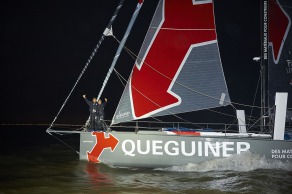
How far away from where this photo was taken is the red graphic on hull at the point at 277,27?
12812 millimetres

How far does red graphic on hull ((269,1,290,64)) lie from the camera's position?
12812 millimetres

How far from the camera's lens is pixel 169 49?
11633 millimetres

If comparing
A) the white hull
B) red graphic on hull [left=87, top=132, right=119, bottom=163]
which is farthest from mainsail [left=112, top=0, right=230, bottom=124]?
the white hull

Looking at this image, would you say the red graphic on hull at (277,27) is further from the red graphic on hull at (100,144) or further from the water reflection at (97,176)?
the water reflection at (97,176)

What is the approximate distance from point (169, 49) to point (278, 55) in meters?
4.64

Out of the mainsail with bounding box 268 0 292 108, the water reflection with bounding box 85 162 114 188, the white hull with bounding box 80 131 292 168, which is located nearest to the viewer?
the water reflection with bounding box 85 162 114 188

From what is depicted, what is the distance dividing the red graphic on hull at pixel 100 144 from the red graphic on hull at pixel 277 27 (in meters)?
7.31

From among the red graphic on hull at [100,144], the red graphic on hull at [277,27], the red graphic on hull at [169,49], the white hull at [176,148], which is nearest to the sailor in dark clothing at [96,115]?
the red graphic on hull at [100,144]

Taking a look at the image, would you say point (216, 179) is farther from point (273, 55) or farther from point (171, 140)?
point (273, 55)

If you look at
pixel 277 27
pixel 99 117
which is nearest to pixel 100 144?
pixel 99 117

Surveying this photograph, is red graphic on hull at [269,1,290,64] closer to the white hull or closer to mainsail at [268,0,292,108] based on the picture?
mainsail at [268,0,292,108]

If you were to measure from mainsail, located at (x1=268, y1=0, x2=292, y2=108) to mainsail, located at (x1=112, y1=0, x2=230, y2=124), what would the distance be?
2630 millimetres

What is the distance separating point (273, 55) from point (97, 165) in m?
8.15

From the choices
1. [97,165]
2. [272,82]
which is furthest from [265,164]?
[97,165]
